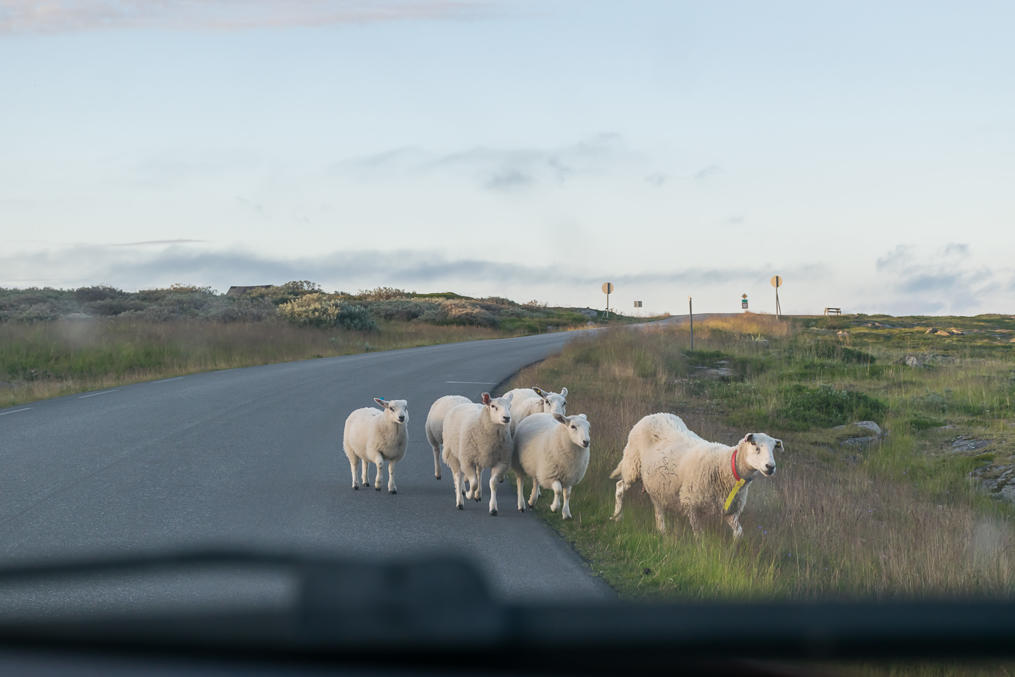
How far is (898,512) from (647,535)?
3.87 metres

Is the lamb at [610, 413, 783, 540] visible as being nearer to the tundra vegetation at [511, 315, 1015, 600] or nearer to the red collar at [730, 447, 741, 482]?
the red collar at [730, 447, 741, 482]

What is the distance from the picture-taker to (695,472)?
8.08 meters

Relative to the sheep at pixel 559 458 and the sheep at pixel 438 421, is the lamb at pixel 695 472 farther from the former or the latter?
the sheep at pixel 438 421

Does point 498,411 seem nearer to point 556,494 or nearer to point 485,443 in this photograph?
point 485,443

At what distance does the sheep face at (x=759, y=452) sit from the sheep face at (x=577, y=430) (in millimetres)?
1463

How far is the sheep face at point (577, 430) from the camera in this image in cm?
838

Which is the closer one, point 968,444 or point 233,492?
point 233,492

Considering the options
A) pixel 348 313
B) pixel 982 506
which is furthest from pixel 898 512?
pixel 348 313

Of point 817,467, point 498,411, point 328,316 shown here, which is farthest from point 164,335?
point 498,411

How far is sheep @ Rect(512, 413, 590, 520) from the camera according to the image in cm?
852

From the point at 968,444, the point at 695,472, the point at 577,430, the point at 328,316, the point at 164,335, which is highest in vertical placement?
the point at 328,316

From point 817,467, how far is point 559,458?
630cm

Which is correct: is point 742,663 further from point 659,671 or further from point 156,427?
point 156,427

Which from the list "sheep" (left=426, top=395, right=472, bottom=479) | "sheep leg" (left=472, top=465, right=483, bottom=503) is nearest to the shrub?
"sheep" (left=426, top=395, right=472, bottom=479)
